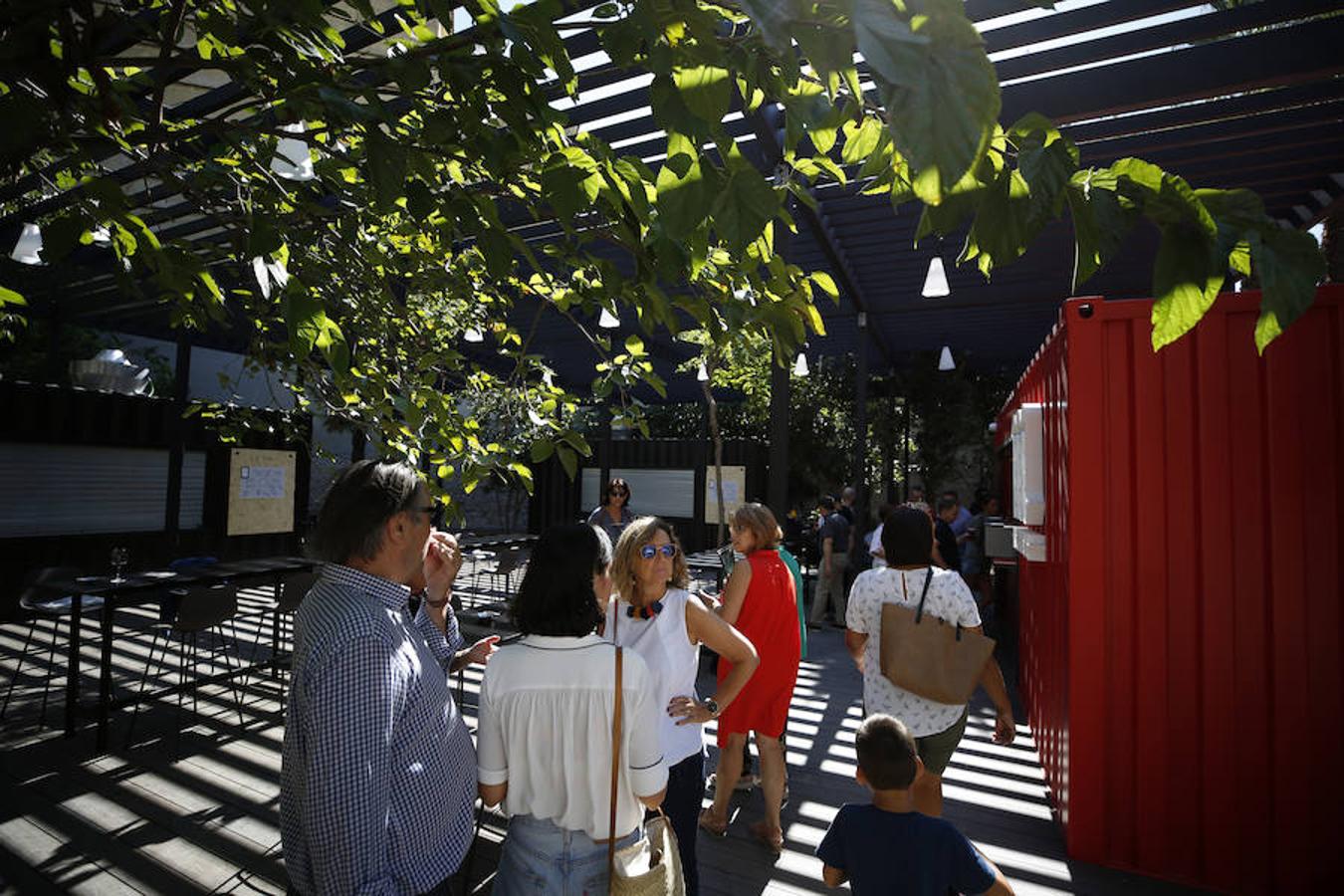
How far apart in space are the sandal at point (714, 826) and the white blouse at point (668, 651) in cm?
130

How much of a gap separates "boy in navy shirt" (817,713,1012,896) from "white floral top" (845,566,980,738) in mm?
833

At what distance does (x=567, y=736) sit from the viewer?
1.58m

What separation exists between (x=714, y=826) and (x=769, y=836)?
27 centimetres

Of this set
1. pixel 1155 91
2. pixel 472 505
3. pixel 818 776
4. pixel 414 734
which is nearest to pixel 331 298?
pixel 414 734

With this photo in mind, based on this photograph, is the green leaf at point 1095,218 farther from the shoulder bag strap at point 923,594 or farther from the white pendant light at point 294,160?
the white pendant light at point 294,160

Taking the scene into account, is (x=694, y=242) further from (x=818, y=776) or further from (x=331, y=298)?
(x=818, y=776)

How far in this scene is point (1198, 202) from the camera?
94 cm

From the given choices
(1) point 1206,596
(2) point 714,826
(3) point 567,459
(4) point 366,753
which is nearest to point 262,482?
(2) point 714,826

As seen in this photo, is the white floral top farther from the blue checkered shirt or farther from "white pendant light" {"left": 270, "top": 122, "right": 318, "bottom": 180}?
"white pendant light" {"left": 270, "top": 122, "right": 318, "bottom": 180}

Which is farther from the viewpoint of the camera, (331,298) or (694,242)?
(331,298)

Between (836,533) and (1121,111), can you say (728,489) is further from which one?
(1121,111)

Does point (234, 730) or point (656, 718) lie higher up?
point (656, 718)

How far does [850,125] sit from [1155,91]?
16.5ft

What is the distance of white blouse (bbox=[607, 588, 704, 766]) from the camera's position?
7.31 ft
